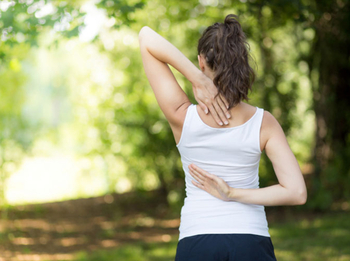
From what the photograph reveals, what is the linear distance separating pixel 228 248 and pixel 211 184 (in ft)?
0.86

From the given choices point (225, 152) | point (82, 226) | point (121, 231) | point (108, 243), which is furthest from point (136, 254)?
point (225, 152)

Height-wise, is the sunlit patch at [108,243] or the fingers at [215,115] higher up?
the fingers at [215,115]

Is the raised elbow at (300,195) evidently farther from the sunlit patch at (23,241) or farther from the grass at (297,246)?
the sunlit patch at (23,241)

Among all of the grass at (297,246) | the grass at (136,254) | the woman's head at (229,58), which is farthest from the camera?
the grass at (136,254)

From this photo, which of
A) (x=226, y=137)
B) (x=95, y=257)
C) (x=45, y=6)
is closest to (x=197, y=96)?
(x=226, y=137)

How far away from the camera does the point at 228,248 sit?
164 centimetres

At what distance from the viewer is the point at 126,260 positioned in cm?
524

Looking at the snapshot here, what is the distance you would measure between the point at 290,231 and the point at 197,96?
4.97 m

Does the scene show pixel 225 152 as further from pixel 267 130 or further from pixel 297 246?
pixel 297 246

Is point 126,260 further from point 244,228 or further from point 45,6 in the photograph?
point 244,228

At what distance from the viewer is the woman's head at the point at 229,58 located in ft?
5.32

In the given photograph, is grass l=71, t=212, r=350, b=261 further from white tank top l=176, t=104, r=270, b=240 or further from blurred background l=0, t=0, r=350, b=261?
white tank top l=176, t=104, r=270, b=240

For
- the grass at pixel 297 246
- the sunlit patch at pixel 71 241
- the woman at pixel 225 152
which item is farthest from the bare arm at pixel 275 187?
the sunlit patch at pixel 71 241

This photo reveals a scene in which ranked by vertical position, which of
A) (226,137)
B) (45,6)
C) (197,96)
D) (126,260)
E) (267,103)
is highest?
(45,6)
